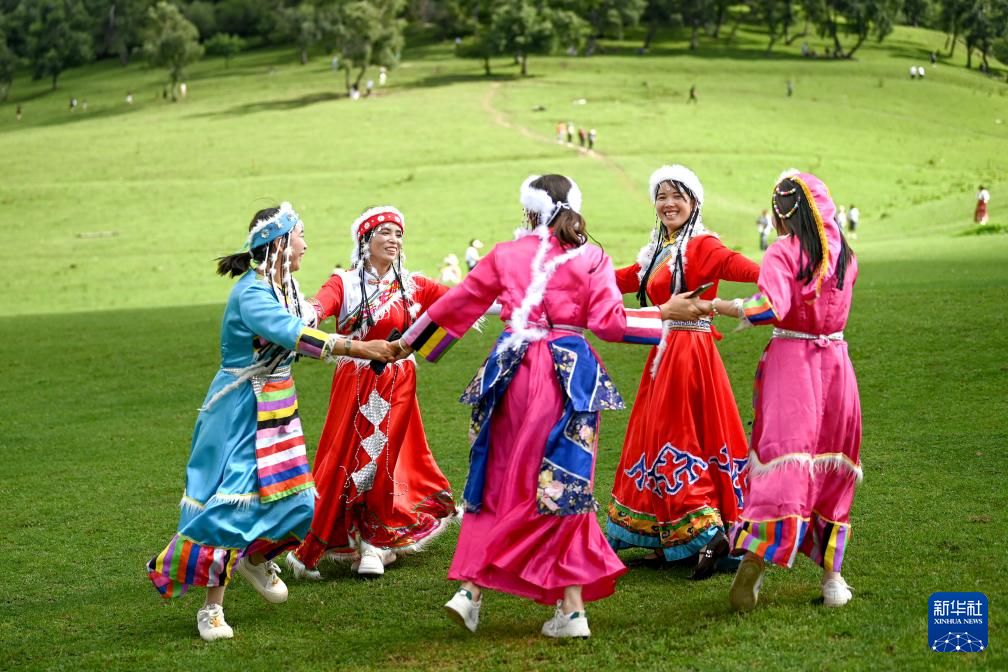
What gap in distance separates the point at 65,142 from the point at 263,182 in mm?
16343

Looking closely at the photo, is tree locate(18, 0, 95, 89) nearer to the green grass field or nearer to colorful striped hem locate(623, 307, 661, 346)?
the green grass field

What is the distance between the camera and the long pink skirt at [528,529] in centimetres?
574

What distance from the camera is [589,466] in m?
5.87

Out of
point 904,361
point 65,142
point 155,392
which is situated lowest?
point 65,142

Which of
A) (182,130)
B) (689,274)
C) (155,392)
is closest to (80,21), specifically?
(182,130)

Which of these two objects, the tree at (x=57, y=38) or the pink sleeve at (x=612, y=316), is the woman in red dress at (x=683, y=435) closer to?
the pink sleeve at (x=612, y=316)

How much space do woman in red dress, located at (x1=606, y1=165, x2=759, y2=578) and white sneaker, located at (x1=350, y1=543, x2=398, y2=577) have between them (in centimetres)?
148

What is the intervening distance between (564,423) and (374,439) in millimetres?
2158

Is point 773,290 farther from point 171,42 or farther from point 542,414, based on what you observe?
point 171,42

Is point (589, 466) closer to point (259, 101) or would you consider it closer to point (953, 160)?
point (953, 160)

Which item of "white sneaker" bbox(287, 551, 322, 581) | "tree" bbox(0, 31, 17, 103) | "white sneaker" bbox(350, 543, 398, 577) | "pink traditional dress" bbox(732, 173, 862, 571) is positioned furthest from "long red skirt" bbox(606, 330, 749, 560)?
"tree" bbox(0, 31, 17, 103)

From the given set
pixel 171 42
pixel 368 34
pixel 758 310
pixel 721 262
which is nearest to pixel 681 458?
pixel 721 262

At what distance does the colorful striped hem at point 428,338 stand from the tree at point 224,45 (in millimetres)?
95466

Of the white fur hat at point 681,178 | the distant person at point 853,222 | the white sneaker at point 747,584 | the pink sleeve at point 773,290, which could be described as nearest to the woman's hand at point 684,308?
the pink sleeve at point 773,290
